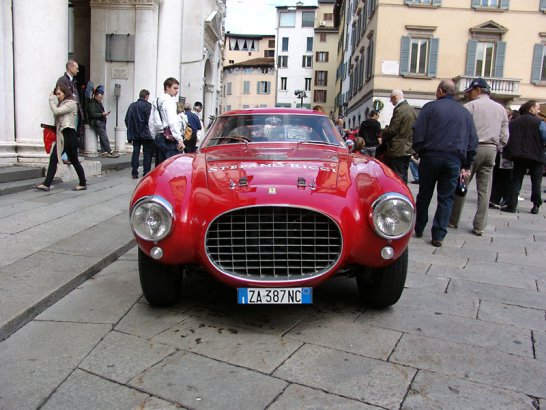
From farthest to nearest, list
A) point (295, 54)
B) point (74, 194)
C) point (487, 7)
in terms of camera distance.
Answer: point (295, 54) < point (487, 7) < point (74, 194)

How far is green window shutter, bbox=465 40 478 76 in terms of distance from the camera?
27469mm

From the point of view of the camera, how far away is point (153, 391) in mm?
2404

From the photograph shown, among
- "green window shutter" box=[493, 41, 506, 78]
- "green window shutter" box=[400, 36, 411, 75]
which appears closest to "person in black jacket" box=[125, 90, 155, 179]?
"green window shutter" box=[400, 36, 411, 75]

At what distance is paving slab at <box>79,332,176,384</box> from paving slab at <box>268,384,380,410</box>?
0.76 metres

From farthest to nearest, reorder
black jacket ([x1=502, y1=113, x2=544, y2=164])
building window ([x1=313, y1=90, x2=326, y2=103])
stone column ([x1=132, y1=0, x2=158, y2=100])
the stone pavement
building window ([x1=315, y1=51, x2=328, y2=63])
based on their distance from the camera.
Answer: building window ([x1=313, y1=90, x2=326, y2=103]) < building window ([x1=315, y1=51, x2=328, y2=63]) < stone column ([x1=132, y1=0, x2=158, y2=100]) < black jacket ([x1=502, y1=113, x2=544, y2=164]) < the stone pavement

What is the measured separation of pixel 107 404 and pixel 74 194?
5.78 metres

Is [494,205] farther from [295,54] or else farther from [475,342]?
[295,54]

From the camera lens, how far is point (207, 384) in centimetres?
246

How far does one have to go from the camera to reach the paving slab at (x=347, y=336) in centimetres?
289

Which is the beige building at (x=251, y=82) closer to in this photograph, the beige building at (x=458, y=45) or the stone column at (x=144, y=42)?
the beige building at (x=458, y=45)

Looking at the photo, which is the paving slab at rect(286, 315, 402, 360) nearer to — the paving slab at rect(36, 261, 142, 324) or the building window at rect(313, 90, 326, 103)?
the paving slab at rect(36, 261, 142, 324)

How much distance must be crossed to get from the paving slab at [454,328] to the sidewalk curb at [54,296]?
2.12 metres

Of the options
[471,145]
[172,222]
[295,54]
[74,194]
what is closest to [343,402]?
[172,222]

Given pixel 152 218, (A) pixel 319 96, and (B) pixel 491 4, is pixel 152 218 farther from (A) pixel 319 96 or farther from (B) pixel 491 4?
(A) pixel 319 96
